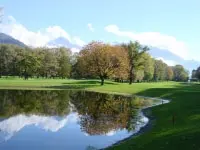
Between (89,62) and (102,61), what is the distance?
4.27m

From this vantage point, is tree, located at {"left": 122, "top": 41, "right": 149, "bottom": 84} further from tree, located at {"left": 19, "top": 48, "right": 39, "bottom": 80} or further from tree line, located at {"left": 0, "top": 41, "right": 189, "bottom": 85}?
tree, located at {"left": 19, "top": 48, "right": 39, "bottom": 80}

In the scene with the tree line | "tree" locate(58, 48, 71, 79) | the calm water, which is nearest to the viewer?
the calm water

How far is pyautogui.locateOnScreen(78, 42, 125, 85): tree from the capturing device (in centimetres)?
11733

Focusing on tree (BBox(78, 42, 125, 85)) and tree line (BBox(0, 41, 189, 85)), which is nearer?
tree (BBox(78, 42, 125, 85))

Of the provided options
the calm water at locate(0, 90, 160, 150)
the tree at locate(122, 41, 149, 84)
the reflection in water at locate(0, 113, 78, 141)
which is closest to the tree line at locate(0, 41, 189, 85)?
the tree at locate(122, 41, 149, 84)

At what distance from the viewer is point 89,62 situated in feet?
387

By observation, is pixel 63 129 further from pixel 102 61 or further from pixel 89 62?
pixel 89 62

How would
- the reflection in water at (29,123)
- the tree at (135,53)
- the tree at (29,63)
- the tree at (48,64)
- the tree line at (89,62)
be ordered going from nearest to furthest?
the reflection in water at (29,123) → the tree line at (89,62) → the tree at (135,53) → the tree at (29,63) → the tree at (48,64)

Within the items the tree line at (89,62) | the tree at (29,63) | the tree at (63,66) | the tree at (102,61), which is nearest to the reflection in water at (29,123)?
the tree at (102,61)

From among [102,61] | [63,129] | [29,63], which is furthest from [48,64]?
[63,129]

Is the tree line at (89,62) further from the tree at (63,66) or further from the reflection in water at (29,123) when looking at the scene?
the reflection in water at (29,123)

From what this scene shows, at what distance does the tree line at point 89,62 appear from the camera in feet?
387

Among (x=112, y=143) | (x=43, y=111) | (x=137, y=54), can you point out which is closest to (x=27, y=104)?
(x=43, y=111)

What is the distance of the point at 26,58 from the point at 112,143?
135862 millimetres
